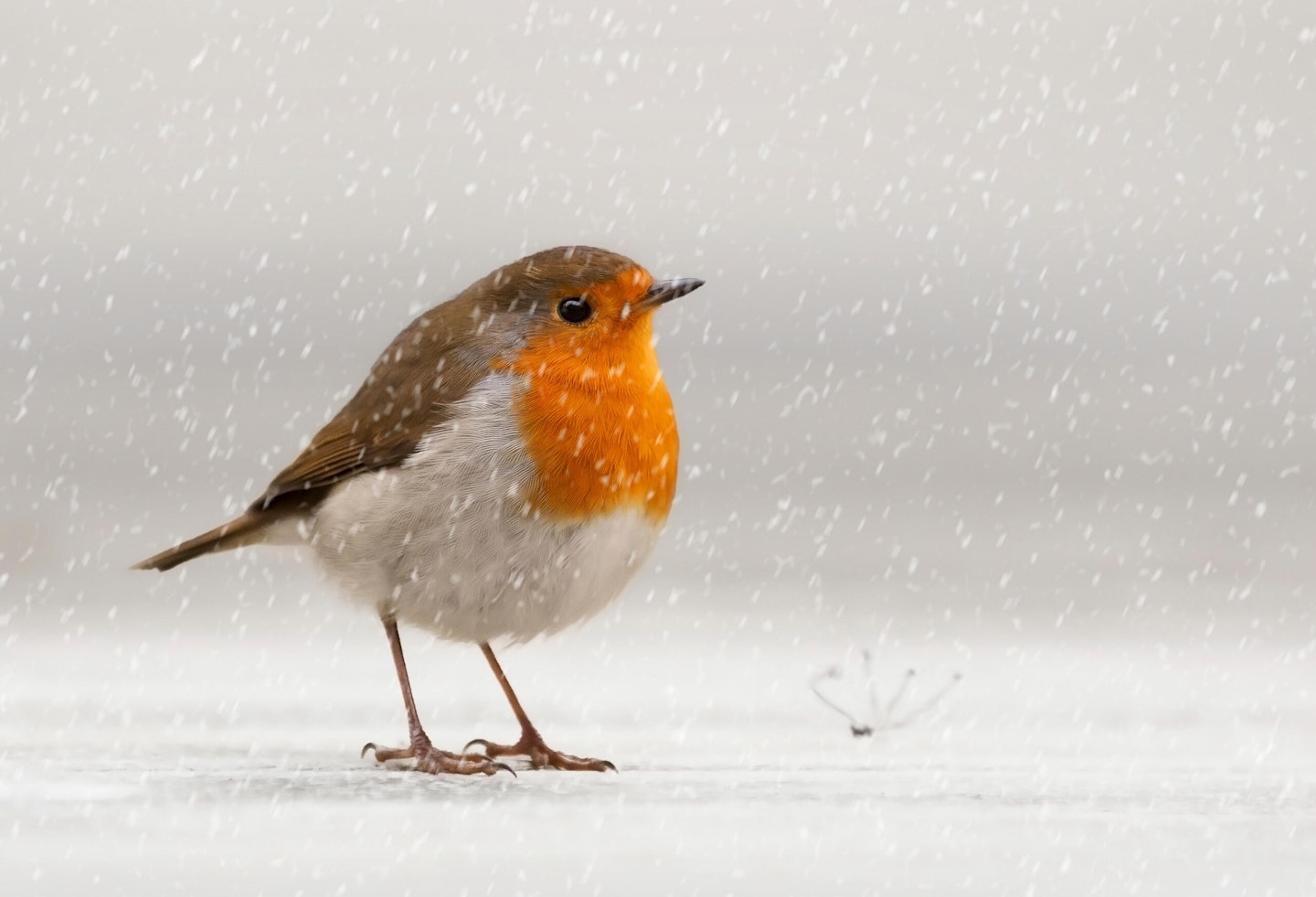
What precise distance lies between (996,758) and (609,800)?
913 millimetres

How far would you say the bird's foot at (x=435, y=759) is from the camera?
3.38 metres

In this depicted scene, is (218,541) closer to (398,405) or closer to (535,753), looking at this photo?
(398,405)

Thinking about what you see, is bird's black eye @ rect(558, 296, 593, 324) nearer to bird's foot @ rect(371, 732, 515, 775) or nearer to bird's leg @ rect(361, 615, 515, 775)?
bird's leg @ rect(361, 615, 515, 775)

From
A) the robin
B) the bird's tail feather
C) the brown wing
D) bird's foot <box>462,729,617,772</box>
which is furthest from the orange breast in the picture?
the bird's tail feather

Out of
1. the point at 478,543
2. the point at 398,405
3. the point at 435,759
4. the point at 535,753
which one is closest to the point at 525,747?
the point at 535,753

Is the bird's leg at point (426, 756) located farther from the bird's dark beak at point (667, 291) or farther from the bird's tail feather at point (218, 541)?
the bird's dark beak at point (667, 291)

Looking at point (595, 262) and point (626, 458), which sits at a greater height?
point (595, 262)

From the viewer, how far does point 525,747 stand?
365 cm

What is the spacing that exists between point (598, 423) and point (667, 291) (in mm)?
330

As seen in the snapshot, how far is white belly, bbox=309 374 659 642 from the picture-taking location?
124 inches

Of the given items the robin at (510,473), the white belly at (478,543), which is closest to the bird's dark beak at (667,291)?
the robin at (510,473)

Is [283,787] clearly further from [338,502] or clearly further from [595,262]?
[595,262]

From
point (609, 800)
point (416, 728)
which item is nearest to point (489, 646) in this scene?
point (416, 728)

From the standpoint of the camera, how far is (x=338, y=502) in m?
3.53
